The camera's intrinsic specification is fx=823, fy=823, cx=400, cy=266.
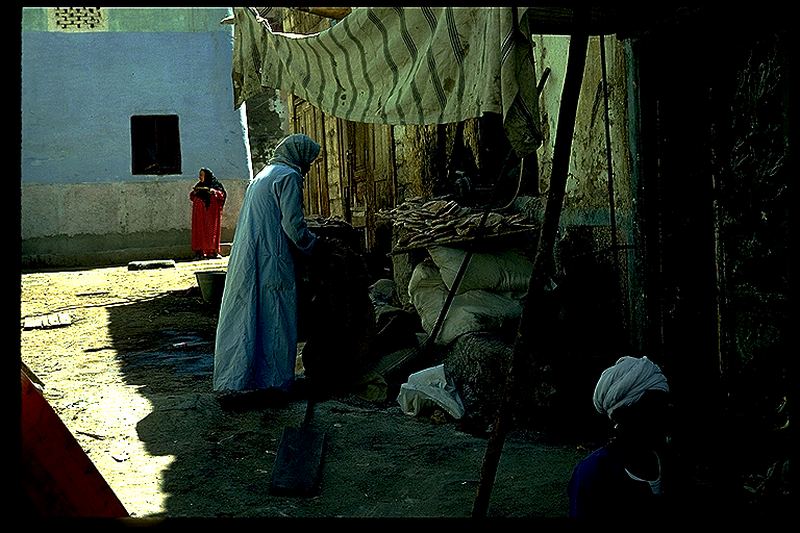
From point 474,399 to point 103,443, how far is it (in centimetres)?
220

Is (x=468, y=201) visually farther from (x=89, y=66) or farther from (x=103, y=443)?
(x=89, y=66)

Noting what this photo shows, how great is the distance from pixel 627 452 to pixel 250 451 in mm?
2681

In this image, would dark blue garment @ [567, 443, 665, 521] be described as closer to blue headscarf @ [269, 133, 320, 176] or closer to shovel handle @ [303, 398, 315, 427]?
shovel handle @ [303, 398, 315, 427]

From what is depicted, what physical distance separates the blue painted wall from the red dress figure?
1428mm

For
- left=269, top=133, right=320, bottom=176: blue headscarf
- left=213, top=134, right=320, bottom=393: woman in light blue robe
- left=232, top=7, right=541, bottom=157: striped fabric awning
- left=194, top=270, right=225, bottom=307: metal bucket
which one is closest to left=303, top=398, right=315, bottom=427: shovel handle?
left=213, top=134, right=320, bottom=393: woman in light blue robe

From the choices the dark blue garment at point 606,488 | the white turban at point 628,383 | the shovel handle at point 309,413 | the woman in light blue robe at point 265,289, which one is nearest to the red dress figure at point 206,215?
the woman in light blue robe at point 265,289

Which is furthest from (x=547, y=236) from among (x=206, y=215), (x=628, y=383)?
(x=206, y=215)

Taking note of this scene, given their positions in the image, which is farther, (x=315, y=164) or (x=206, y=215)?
(x=206, y=215)

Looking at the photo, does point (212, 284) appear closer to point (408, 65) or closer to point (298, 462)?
point (298, 462)

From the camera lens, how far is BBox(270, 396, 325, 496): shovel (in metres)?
3.92

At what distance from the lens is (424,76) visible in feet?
13.3

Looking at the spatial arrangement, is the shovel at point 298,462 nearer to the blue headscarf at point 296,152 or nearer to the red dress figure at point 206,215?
the blue headscarf at point 296,152

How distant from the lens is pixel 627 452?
7.95ft

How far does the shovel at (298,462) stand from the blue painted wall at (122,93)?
15.5 metres
